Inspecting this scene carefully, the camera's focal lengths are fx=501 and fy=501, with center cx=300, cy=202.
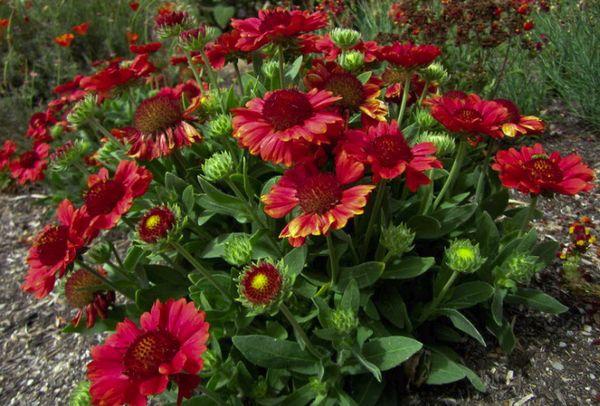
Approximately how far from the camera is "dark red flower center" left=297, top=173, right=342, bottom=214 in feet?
4.14

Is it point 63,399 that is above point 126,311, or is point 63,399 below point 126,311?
Result: below

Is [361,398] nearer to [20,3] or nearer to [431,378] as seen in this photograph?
[431,378]

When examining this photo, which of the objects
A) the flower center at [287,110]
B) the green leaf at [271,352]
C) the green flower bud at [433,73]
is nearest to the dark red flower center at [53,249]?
the green leaf at [271,352]

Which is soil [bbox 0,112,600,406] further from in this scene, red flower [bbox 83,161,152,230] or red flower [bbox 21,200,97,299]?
red flower [bbox 83,161,152,230]

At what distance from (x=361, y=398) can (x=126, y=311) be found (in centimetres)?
82

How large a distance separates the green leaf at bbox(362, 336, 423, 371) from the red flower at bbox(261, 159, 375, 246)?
400mm

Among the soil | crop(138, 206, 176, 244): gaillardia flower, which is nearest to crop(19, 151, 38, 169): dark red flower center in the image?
the soil

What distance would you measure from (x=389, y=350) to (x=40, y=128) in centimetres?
245

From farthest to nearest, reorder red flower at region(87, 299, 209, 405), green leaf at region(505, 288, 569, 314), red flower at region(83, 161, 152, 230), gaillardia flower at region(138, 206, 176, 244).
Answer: green leaf at region(505, 288, 569, 314) → red flower at region(83, 161, 152, 230) → gaillardia flower at region(138, 206, 176, 244) → red flower at region(87, 299, 209, 405)

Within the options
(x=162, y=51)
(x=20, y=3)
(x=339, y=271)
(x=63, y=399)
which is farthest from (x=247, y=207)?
(x=20, y=3)

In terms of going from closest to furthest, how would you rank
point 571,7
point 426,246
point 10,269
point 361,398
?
point 361,398 < point 426,246 < point 10,269 < point 571,7

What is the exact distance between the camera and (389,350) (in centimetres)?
140

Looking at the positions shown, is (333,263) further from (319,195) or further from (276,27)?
(276,27)

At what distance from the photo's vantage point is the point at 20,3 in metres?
5.46
